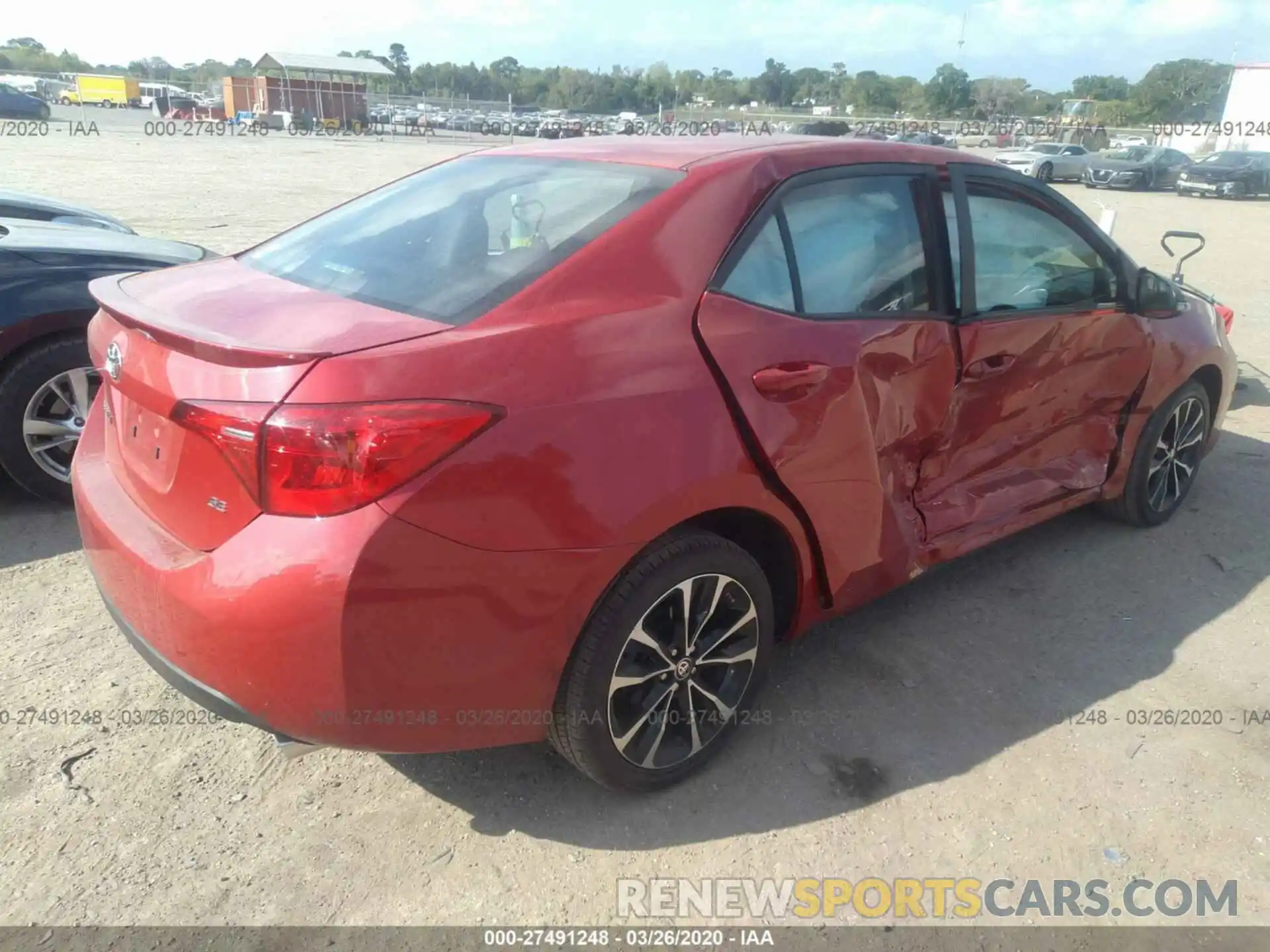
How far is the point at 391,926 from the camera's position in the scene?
7.29 feet

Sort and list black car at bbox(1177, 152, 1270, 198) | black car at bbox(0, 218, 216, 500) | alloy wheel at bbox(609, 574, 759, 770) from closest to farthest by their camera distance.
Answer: alloy wheel at bbox(609, 574, 759, 770) → black car at bbox(0, 218, 216, 500) → black car at bbox(1177, 152, 1270, 198)

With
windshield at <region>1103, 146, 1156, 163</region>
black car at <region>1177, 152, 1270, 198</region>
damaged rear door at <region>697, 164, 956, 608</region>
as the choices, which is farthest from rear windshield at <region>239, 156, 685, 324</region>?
black car at <region>1177, 152, 1270, 198</region>

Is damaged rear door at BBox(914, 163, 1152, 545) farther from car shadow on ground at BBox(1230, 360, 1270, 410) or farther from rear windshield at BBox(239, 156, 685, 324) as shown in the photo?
car shadow on ground at BBox(1230, 360, 1270, 410)

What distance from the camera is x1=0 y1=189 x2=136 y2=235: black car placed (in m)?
6.11

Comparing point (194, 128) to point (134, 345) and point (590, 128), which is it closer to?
point (590, 128)

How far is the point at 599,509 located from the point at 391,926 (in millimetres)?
1096

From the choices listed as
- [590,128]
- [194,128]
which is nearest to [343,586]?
[194,128]

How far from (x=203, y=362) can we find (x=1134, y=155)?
3453 centimetres

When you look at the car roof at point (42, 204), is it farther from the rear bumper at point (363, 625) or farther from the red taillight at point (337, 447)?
the red taillight at point (337, 447)

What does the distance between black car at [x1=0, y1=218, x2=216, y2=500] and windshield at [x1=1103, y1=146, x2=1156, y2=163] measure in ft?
106

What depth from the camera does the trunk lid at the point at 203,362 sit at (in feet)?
6.59

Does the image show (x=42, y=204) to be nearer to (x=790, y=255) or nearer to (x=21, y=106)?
(x=790, y=255)

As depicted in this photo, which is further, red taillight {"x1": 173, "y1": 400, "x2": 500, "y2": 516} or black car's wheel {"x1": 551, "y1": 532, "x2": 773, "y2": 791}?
black car's wheel {"x1": 551, "y1": 532, "x2": 773, "y2": 791}

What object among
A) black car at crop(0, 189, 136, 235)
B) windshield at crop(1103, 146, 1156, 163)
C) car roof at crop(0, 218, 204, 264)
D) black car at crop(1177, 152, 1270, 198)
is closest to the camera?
car roof at crop(0, 218, 204, 264)
